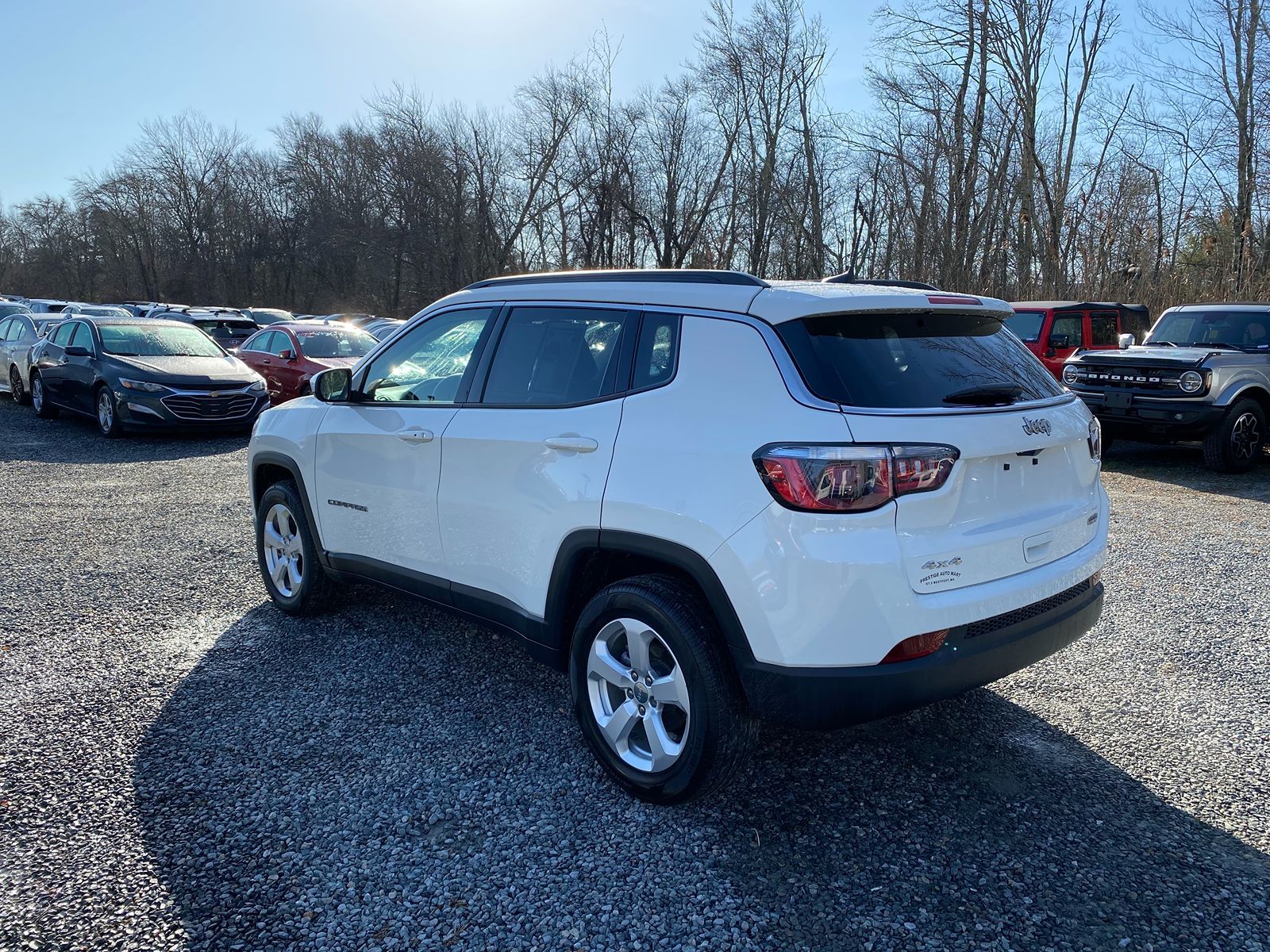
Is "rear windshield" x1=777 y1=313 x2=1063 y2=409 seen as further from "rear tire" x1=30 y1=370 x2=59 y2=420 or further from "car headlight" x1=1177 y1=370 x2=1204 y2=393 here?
"rear tire" x1=30 y1=370 x2=59 y2=420

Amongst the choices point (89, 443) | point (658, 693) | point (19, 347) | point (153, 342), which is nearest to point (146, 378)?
point (89, 443)

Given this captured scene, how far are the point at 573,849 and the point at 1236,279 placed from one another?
68.1 ft

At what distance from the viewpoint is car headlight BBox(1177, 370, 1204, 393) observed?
9461mm

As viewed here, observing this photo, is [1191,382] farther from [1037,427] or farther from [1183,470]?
[1037,427]

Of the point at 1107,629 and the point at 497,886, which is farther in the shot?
the point at 1107,629

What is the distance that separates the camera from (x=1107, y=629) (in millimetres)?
4816

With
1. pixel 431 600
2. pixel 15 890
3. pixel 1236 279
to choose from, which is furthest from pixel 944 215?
pixel 15 890

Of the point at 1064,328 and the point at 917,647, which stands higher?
the point at 1064,328

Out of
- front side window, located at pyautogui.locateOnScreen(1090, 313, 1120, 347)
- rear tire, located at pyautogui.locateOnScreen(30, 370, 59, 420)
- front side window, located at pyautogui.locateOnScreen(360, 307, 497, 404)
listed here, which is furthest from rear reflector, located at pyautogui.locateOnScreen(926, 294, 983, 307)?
rear tire, located at pyautogui.locateOnScreen(30, 370, 59, 420)

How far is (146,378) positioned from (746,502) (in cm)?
1187

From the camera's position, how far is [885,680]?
2.64 metres

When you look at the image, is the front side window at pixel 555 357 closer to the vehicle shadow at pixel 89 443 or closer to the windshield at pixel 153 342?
the vehicle shadow at pixel 89 443

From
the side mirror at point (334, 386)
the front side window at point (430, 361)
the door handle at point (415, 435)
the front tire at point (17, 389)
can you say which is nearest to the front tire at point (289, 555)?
the side mirror at point (334, 386)

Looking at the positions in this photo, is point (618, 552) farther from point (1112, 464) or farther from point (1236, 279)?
point (1236, 279)
